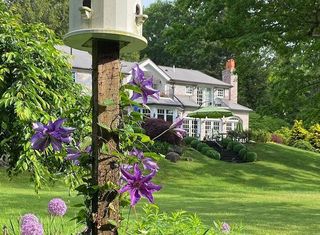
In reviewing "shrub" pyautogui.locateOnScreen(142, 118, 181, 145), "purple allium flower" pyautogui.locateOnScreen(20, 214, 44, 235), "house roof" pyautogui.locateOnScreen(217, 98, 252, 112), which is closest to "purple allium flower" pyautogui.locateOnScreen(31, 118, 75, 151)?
"purple allium flower" pyautogui.locateOnScreen(20, 214, 44, 235)

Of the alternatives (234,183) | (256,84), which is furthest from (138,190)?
(256,84)

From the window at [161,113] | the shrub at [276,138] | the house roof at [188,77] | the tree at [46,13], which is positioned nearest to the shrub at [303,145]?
the shrub at [276,138]

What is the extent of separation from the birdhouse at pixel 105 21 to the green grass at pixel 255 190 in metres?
6.60

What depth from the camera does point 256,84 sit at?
174 ft

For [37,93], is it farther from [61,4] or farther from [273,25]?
[61,4]

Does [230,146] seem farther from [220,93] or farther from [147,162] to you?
[147,162]

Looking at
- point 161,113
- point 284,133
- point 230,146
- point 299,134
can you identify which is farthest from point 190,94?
point 230,146

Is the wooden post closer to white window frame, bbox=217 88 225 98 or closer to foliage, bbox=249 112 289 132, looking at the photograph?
white window frame, bbox=217 88 225 98

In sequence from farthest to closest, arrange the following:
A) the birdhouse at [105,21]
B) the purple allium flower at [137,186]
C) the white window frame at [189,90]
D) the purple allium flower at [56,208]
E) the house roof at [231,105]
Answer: the house roof at [231,105]
the white window frame at [189,90]
the purple allium flower at [56,208]
the birdhouse at [105,21]
the purple allium flower at [137,186]

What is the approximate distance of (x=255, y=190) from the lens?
20891mm

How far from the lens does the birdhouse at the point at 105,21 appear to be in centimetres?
232

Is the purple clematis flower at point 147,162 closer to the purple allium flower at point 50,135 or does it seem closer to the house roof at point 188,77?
the purple allium flower at point 50,135

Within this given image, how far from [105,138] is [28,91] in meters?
1.80

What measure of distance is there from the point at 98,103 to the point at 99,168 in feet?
0.95
